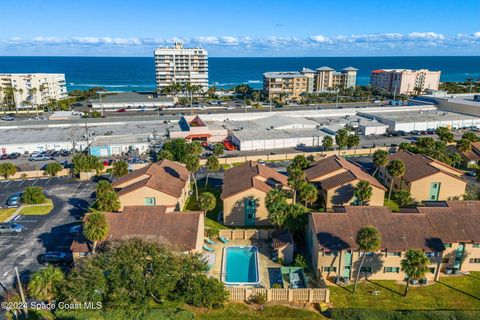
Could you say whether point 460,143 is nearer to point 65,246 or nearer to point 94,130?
point 65,246

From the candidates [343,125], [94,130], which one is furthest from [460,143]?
[94,130]

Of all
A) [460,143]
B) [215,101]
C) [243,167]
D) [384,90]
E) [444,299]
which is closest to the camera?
[444,299]

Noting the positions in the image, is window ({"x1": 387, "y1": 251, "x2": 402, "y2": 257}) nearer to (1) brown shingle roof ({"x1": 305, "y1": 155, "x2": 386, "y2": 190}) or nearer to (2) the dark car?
(1) brown shingle roof ({"x1": 305, "y1": 155, "x2": 386, "y2": 190})

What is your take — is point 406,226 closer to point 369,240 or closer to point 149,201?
point 369,240

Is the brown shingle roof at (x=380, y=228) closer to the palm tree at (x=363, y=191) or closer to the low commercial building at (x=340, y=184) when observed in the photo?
the palm tree at (x=363, y=191)

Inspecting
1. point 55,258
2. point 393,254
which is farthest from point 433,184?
point 55,258

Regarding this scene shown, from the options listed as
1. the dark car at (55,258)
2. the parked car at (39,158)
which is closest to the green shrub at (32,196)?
the dark car at (55,258)
